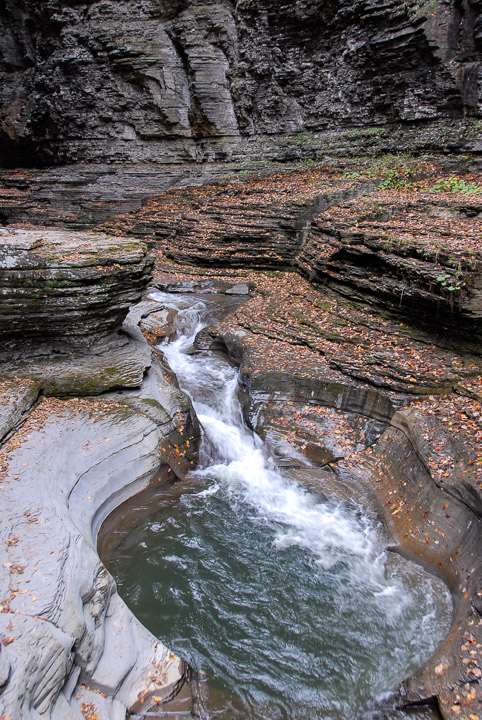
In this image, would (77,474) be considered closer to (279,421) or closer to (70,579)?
(70,579)

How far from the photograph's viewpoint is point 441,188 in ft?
51.6

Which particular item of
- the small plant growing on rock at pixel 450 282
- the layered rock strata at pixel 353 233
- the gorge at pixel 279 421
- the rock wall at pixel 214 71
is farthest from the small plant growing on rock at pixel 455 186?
the small plant growing on rock at pixel 450 282

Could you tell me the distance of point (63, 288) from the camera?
8461mm

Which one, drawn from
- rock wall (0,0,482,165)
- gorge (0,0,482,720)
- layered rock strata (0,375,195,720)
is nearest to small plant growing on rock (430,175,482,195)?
gorge (0,0,482,720)

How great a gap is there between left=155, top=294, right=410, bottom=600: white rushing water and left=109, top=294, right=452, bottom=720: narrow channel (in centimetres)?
3

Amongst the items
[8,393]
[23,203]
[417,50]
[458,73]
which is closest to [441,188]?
[458,73]

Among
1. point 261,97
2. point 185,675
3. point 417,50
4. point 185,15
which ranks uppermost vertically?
point 185,15

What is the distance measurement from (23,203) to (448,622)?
26.7 metres

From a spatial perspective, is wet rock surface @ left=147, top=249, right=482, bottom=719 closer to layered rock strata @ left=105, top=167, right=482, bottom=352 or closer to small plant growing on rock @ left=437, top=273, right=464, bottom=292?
layered rock strata @ left=105, top=167, right=482, bottom=352

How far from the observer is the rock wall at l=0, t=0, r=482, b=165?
57.1 feet

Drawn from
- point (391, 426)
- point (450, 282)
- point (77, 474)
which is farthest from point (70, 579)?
point (450, 282)

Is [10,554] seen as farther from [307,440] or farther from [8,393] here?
[307,440]

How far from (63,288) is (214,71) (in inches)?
746

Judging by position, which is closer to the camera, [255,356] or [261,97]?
[255,356]
